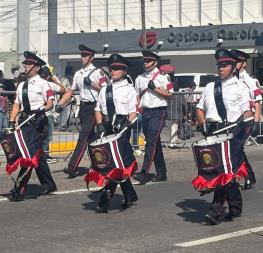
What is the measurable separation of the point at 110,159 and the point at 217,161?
1.33 m

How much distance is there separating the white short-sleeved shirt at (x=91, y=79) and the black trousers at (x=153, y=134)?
77 centimetres

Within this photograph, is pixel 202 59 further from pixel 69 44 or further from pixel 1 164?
pixel 1 164

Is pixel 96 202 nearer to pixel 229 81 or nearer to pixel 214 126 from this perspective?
pixel 214 126

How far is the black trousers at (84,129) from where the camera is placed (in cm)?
1256

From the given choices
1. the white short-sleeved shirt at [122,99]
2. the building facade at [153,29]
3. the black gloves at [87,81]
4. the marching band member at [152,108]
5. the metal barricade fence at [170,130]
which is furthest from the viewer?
the building facade at [153,29]

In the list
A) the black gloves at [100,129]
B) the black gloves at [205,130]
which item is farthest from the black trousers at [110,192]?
the black gloves at [205,130]

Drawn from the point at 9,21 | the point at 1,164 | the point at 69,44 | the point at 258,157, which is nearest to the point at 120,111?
the point at 1,164

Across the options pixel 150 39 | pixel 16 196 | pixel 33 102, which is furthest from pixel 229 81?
pixel 150 39

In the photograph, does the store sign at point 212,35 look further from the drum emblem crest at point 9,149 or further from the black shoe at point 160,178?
the drum emblem crest at point 9,149

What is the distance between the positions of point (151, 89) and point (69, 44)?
38527mm

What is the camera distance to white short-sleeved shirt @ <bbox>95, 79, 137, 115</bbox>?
10.3 m

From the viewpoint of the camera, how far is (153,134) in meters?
12.3

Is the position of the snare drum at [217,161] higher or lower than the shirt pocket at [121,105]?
lower

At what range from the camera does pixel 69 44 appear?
50312mm
